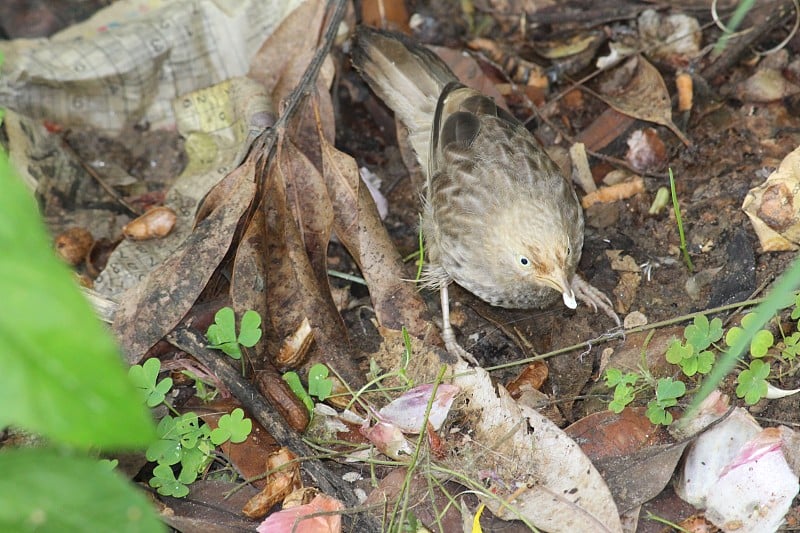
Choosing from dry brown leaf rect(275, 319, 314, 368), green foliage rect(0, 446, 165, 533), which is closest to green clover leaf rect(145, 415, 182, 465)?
dry brown leaf rect(275, 319, 314, 368)

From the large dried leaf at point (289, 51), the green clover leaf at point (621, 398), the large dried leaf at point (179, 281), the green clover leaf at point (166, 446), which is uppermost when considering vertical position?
the large dried leaf at point (289, 51)

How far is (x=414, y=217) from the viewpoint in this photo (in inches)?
211

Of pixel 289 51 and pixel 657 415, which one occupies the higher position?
pixel 289 51

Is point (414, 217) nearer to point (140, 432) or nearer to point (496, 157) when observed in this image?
point (496, 157)

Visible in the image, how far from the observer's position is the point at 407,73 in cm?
532

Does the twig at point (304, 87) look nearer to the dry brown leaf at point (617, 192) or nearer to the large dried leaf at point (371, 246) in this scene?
the large dried leaf at point (371, 246)

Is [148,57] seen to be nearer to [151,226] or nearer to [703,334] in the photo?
[151,226]

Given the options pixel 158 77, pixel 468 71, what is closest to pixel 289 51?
pixel 158 77

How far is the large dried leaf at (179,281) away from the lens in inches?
163

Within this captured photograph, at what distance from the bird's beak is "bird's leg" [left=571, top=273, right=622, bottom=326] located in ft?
1.31

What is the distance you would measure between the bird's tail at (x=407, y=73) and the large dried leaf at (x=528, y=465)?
6.23ft

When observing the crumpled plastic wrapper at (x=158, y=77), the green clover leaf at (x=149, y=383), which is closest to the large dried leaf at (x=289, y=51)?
the crumpled plastic wrapper at (x=158, y=77)

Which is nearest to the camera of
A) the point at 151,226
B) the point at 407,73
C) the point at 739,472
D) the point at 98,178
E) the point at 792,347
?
the point at 739,472

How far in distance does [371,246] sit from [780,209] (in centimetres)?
206
